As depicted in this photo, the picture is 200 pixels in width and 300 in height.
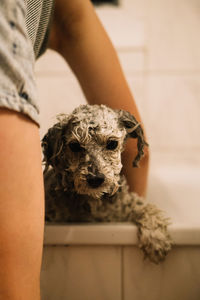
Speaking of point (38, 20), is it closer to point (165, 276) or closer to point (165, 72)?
point (165, 276)

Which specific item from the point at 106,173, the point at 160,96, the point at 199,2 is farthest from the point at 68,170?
the point at 199,2

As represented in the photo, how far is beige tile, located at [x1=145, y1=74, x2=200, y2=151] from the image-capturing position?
1.54m

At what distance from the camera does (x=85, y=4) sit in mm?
627

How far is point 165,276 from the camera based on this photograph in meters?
0.53

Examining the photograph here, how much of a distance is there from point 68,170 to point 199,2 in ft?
4.61

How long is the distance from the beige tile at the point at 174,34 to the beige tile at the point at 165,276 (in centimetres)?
120


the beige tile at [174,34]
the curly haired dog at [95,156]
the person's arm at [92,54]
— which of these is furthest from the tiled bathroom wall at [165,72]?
the curly haired dog at [95,156]

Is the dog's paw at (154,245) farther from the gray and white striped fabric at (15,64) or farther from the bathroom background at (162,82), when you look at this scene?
the bathroom background at (162,82)

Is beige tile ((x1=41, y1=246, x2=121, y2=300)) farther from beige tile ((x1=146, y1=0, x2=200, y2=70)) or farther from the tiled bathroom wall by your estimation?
beige tile ((x1=146, y1=0, x2=200, y2=70))

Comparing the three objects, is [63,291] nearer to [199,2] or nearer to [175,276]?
[175,276]

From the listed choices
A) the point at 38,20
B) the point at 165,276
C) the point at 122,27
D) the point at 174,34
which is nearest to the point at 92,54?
the point at 38,20

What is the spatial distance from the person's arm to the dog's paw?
0.13 meters

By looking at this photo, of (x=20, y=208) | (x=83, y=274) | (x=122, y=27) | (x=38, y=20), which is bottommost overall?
(x=83, y=274)

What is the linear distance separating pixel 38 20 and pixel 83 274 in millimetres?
451
